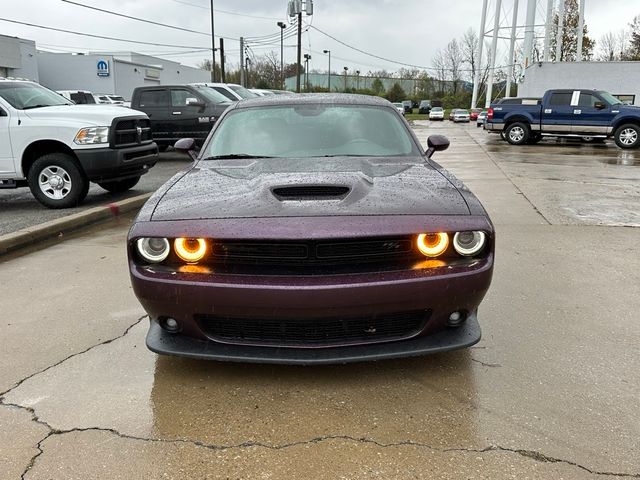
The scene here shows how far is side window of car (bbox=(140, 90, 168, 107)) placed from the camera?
1418 centimetres

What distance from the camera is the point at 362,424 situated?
8.55 ft

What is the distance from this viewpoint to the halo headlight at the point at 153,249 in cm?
280

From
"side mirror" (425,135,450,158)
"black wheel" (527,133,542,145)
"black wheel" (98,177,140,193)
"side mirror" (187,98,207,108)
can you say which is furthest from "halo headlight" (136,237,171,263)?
"black wheel" (527,133,542,145)

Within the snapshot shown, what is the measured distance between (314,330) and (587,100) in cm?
1881

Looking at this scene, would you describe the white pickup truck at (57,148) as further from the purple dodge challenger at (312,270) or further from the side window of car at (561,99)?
the side window of car at (561,99)

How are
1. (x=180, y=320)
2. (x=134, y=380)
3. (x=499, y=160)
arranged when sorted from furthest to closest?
(x=499, y=160) → (x=134, y=380) → (x=180, y=320)

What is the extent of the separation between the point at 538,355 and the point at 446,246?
42.2 inches

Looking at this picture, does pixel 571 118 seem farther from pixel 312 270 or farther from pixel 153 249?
pixel 153 249

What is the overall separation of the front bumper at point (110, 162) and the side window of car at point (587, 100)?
15.7 metres

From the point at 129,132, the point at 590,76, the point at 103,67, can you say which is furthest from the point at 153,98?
the point at 103,67

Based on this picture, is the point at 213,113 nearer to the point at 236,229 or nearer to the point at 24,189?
the point at 24,189

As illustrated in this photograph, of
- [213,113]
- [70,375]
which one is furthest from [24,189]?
[70,375]

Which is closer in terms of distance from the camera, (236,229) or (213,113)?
(236,229)

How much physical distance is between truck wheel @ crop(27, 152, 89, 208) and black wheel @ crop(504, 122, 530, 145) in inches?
650
